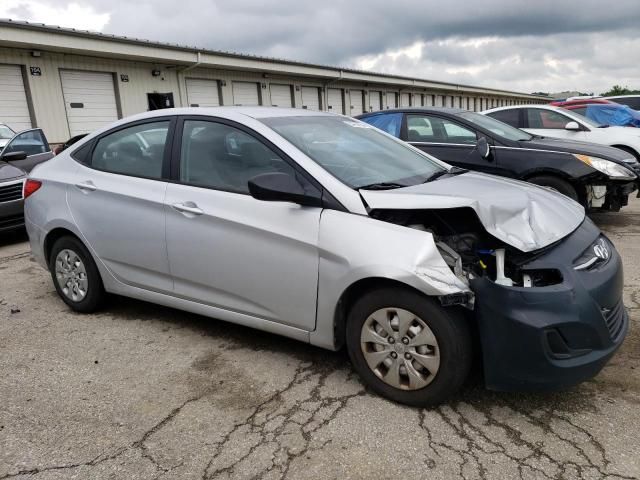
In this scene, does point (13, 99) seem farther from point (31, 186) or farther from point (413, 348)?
point (413, 348)

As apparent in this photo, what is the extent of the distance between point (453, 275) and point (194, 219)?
1664 millimetres

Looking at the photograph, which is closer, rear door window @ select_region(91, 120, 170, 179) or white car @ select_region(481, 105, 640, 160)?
rear door window @ select_region(91, 120, 170, 179)

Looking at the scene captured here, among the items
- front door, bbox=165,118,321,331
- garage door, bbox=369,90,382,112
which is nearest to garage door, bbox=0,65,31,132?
front door, bbox=165,118,321,331

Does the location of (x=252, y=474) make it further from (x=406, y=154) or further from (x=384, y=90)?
(x=384, y=90)

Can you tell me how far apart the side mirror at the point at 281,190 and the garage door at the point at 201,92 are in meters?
16.4

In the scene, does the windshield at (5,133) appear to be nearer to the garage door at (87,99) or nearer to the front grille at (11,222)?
the front grille at (11,222)

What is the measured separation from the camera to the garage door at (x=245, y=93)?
2019 centimetres

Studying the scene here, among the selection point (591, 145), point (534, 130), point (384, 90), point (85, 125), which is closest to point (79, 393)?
point (591, 145)

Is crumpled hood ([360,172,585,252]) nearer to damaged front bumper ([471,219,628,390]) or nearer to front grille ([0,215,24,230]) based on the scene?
damaged front bumper ([471,219,628,390])

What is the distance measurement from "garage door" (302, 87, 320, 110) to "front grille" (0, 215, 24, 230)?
1835 cm

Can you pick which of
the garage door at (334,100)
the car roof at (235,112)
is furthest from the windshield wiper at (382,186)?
the garage door at (334,100)

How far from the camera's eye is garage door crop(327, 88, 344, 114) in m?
26.0

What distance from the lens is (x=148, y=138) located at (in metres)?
3.68

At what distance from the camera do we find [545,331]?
7.67ft
